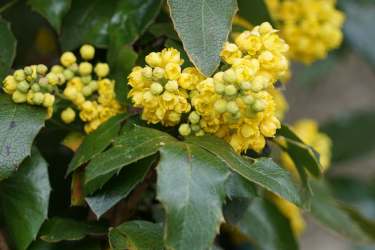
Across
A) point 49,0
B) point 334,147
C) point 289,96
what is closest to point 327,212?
point 49,0

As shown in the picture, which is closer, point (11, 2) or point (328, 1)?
point (11, 2)

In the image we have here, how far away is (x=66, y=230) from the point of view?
3.16 feet

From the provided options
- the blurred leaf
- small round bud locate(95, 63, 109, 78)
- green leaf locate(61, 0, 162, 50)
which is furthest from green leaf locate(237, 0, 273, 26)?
the blurred leaf

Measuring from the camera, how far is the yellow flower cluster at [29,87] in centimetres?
91

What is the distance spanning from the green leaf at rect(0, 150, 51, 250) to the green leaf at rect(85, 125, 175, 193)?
0.36 feet

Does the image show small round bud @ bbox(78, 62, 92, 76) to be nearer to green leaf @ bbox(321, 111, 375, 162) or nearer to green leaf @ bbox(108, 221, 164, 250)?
green leaf @ bbox(108, 221, 164, 250)

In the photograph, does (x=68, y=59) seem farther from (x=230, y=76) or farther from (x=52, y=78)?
(x=230, y=76)

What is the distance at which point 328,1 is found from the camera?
125 centimetres

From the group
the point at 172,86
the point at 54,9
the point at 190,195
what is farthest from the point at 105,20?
the point at 190,195

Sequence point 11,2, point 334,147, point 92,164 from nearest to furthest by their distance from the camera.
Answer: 1. point 92,164
2. point 11,2
3. point 334,147

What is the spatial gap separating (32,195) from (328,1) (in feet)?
2.01

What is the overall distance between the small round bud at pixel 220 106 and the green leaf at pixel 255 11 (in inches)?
11.2

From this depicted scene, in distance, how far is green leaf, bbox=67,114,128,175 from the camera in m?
0.91

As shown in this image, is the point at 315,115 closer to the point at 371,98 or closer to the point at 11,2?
the point at 371,98
